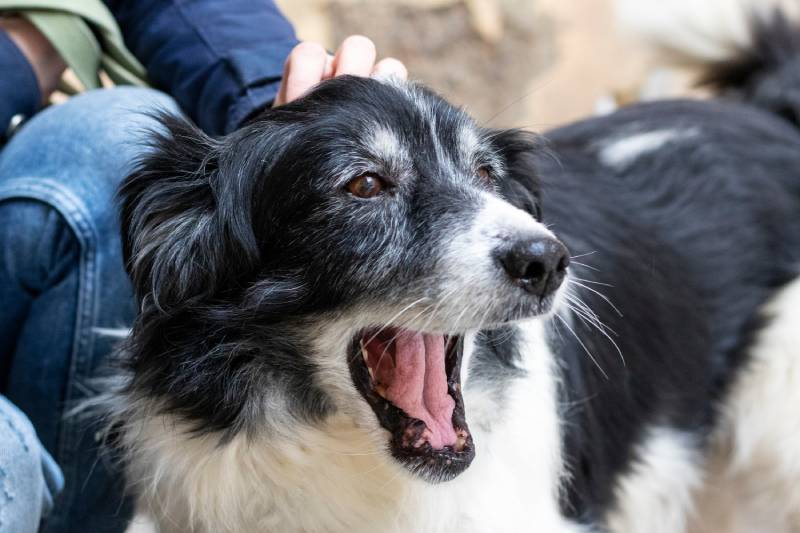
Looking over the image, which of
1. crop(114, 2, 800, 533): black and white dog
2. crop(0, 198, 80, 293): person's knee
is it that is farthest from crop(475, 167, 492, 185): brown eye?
crop(0, 198, 80, 293): person's knee

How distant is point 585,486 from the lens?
214cm

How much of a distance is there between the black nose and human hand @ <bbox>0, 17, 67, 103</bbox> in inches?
47.9

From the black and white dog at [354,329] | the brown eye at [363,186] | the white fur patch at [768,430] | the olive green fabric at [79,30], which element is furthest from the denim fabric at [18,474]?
the white fur patch at [768,430]

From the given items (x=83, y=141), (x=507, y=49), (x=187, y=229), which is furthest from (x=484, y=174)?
(x=507, y=49)

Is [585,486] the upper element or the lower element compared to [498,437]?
lower

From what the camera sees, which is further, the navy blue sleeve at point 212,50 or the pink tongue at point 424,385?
the navy blue sleeve at point 212,50

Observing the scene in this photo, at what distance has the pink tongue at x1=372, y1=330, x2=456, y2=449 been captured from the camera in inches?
64.0

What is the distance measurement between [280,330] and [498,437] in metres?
0.46

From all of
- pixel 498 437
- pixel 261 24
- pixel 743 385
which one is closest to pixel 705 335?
pixel 743 385

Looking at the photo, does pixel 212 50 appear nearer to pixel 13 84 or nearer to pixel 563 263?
pixel 13 84

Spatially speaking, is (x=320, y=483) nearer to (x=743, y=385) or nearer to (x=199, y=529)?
(x=199, y=529)

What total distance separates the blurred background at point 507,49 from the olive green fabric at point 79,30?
2.31m

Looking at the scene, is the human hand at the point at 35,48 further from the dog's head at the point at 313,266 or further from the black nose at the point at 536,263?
the black nose at the point at 536,263

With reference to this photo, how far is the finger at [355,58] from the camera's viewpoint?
1.89m
